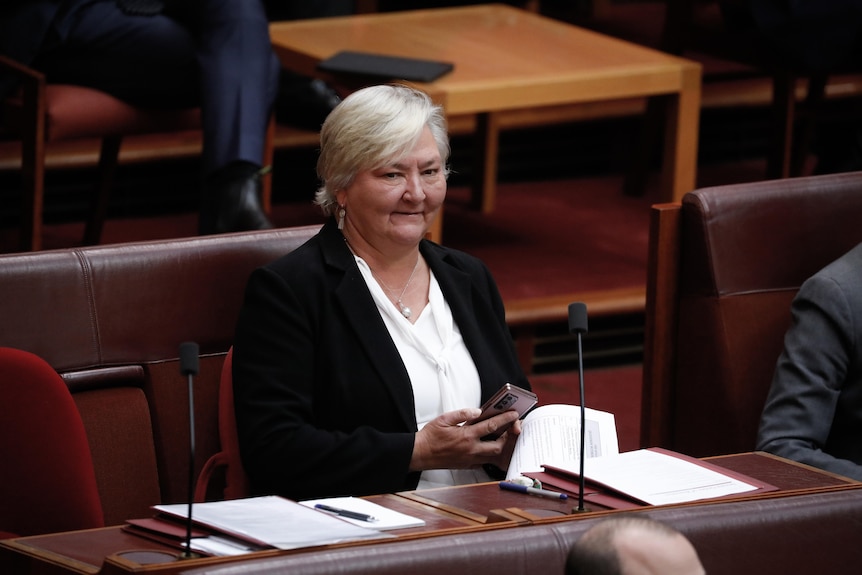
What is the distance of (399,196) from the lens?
2.39 m

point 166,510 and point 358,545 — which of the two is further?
point 166,510

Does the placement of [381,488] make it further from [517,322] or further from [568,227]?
[568,227]

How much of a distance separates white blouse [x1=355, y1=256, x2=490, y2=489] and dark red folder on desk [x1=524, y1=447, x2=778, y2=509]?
355 millimetres

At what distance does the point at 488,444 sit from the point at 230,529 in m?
0.65

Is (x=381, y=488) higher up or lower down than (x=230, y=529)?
lower down

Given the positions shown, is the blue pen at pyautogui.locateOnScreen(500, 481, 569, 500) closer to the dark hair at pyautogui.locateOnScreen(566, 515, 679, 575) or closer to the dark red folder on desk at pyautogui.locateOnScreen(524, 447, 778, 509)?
the dark red folder on desk at pyautogui.locateOnScreen(524, 447, 778, 509)

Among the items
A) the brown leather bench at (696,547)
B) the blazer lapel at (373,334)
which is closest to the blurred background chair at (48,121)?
the blazer lapel at (373,334)

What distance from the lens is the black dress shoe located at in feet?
11.1

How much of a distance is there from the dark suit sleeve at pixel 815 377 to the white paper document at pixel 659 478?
36 cm

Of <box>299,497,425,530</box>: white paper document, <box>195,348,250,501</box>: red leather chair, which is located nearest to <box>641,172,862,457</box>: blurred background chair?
<box>195,348,250,501</box>: red leather chair

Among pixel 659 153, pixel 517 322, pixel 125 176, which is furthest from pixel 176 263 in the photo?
pixel 659 153

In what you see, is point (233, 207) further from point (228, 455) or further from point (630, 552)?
point (630, 552)

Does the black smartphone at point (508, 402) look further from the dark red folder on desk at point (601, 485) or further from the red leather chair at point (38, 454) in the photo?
the red leather chair at point (38, 454)

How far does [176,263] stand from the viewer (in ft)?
8.14
